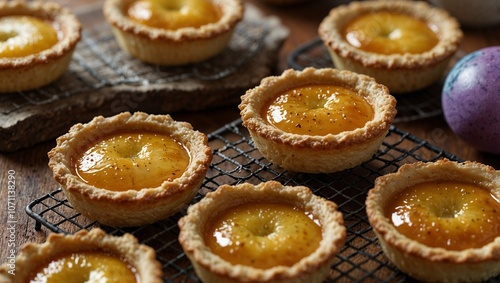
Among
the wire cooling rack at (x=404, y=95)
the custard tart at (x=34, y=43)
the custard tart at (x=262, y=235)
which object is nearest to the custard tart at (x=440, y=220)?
the custard tart at (x=262, y=235)

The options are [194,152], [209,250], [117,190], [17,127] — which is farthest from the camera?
[17,127]

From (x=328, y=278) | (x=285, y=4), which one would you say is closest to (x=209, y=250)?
(x=328, y=278)

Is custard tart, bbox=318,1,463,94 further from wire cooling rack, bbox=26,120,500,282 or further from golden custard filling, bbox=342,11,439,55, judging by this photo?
wire cooling rack, bbox=26,120,500,282

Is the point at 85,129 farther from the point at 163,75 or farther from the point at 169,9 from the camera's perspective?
the point at 169,9

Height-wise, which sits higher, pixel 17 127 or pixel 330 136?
pixel 330 136

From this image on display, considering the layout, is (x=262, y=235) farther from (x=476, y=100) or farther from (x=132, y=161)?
(x=476, y=100)
